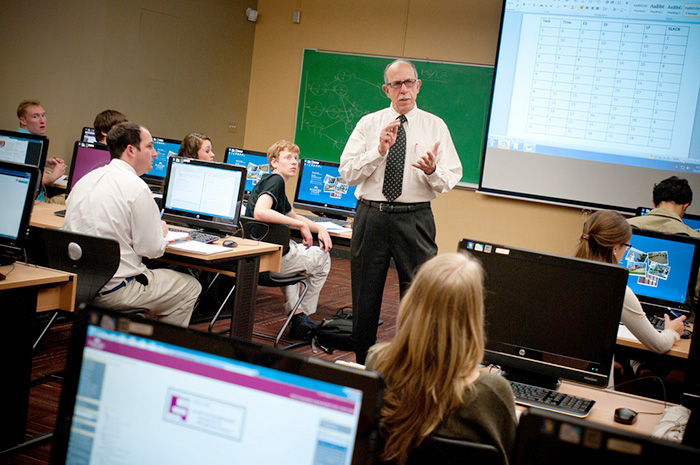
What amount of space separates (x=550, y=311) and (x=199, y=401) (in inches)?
57.2

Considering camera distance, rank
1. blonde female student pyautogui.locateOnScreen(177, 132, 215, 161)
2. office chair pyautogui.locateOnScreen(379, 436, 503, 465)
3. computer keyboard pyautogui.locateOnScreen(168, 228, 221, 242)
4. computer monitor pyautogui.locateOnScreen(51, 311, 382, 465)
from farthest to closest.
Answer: blonde female student pyautogui.locateOnScreen(177, 132, 215, 161) → computer keyboard pyautogui.locateOnScreen(168, 228, 221, 242) → office chair pyautogui.locateOnScreen(379, 436, 503, 465) → computer monitor pyautogui.locateOnScreen(51, 311, 382, 465)

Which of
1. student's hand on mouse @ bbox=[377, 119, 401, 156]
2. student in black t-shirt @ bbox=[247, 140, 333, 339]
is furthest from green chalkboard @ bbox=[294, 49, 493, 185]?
student's hand on mouse @ bbox=[377, 119, 401, 156]

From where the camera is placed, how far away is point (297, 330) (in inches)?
184

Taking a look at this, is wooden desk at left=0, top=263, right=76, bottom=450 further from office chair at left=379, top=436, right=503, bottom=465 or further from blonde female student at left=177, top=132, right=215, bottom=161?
blonde female student at left=177, top=132, right=215, bottom=161

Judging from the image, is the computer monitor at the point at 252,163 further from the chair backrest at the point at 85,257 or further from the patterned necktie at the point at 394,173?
the chair backrest at the point at 85,257

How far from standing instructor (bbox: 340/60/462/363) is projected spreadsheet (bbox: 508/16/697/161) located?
3.23 m

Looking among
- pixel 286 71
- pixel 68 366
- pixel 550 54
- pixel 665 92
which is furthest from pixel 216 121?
pixel 68 366

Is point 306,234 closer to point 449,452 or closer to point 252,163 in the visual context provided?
point 252,163

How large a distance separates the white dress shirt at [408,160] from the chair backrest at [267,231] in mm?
942

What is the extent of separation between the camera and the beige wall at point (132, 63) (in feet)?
19.6

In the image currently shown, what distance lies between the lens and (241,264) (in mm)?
3834

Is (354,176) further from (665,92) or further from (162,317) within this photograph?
(665,92)

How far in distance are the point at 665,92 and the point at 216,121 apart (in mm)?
5036

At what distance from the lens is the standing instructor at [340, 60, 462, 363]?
341cm
